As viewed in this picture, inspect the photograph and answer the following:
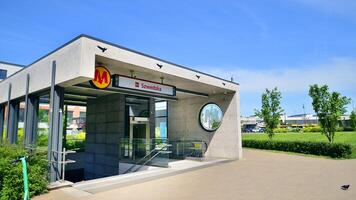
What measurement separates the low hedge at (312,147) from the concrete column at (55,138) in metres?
15.0

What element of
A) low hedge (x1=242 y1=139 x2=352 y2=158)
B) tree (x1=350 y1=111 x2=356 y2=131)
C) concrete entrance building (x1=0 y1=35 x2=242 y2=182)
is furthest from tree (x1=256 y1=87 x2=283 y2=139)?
tree (x1=350 y1=111 x2=356 y2=131)

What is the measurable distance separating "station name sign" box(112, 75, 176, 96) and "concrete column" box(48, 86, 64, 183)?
1993 millimetres

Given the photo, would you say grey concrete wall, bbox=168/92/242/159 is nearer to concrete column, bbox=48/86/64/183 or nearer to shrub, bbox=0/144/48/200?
concrete column, bbox=48/86/64/183

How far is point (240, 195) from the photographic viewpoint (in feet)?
21.9

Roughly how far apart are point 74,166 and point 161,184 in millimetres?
9726

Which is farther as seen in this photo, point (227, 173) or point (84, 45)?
point (227, 173)

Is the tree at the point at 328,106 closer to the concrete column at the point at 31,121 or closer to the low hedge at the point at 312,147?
the low hedge at the point at 312,147

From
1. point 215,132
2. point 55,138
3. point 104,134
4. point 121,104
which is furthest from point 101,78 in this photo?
point 215,132

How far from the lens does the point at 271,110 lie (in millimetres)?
22203

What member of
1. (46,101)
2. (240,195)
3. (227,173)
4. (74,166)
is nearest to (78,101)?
(74,166)

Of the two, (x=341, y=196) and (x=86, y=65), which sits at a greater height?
(x=86, y=65)

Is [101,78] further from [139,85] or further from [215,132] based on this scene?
[215,132]

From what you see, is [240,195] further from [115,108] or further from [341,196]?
[115,108]

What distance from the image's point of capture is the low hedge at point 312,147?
15.0 metres
